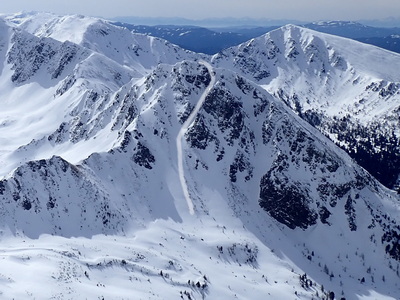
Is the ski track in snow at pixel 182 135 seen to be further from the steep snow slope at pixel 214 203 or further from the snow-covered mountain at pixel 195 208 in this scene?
the steep snow slope at pixel 214 203

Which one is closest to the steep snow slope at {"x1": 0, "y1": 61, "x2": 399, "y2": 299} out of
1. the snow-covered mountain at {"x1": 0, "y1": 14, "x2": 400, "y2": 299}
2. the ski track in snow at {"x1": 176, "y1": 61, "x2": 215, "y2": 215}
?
the snow-covered mountain at {"x1": 0, "y1": 14, "x2": 400, "y2": 299}

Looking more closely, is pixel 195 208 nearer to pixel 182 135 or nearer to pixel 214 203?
pixel 214 203

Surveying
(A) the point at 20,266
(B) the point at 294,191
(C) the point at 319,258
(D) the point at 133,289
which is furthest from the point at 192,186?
(A) the point at 20,266

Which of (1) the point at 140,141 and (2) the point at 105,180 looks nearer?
(2) the point at 105,180

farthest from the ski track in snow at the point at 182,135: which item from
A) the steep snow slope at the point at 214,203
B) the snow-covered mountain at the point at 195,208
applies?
the steep snow slope at the point at 214,203

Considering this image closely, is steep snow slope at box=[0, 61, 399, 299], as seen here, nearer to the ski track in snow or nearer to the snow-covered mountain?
the snow-covered mountain

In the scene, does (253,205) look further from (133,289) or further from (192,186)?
(133,289)
